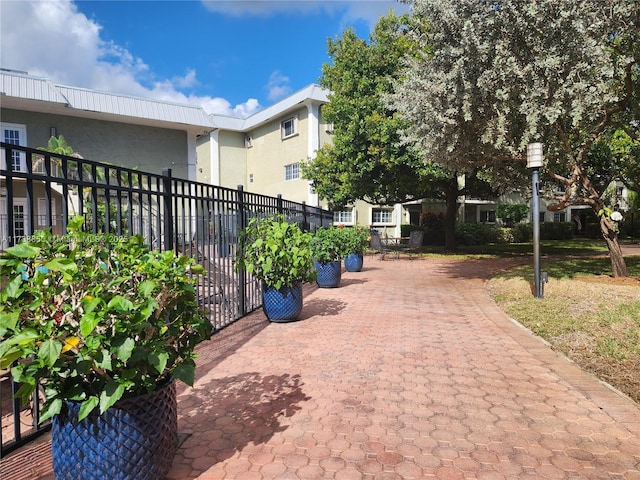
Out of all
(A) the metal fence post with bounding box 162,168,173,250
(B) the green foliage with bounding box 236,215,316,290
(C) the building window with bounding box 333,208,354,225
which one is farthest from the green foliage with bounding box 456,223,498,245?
(A) the metal fence post with bounding box 162,168,173,250

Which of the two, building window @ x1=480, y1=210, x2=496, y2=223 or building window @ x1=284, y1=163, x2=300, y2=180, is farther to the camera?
building window @ x1=480, y1=210, x2=496, y2=223

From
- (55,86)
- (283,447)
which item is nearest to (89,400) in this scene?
(283,447)

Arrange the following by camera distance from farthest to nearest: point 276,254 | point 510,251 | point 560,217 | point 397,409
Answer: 1. point 560,217
2. point 510,251
3. point 276,254
4. point 397,409

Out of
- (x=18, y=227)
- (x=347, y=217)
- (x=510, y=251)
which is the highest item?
(x=347, y=217)

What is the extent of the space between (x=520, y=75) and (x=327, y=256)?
5350 mm

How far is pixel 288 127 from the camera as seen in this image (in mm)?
25031

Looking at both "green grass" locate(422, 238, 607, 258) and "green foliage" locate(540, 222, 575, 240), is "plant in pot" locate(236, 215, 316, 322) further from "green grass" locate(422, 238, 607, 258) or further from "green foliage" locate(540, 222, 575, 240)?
"green foliage" locate(540, 222, 575, 240)

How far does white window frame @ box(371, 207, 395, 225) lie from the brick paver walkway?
20922 millimetres

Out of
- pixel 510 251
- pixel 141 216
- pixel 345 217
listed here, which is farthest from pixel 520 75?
pixel 345 217

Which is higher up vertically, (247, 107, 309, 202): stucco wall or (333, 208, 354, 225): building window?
(247, 107, 309, 202): stucco wall

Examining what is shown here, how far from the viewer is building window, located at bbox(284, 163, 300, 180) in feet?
81.4

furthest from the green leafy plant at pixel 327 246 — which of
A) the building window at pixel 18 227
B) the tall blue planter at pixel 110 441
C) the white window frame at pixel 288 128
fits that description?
the white window frame at pixel 288 128

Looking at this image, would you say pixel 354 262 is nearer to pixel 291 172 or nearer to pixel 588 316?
pixel 588 316

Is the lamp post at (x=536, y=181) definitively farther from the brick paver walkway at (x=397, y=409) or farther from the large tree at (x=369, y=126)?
the large tree at (x=369, y=126)
